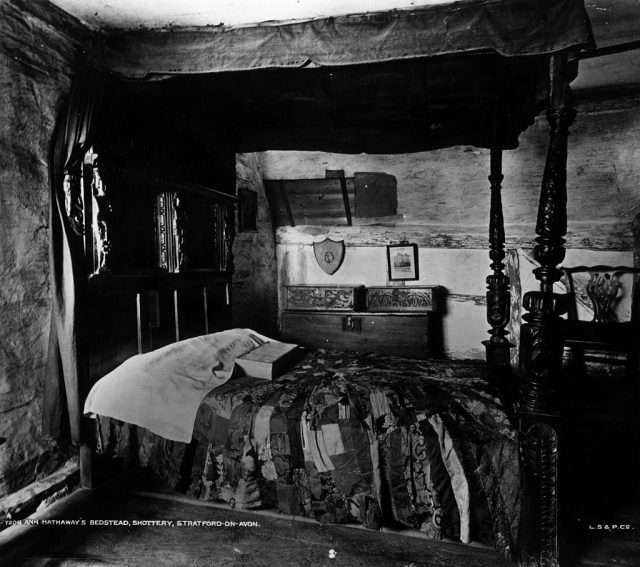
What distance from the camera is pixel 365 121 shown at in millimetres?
4215

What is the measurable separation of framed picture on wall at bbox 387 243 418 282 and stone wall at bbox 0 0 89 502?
13.3 ft

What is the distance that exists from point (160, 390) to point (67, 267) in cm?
92

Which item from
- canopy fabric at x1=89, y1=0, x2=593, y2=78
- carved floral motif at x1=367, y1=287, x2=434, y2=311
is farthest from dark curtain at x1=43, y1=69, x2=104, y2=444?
carved floral motif at x1=367, y1=287, x2=434, y2=311

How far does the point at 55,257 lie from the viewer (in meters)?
2.61

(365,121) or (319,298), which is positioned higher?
(365,121)

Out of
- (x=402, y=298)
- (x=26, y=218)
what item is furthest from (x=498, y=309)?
(x=26, y=218)

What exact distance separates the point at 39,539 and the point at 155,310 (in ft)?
4.92

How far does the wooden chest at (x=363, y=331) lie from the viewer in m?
5.15

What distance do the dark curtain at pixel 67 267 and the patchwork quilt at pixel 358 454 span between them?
28 cm

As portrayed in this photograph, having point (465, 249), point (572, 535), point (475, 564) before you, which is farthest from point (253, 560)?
point (465, 249)

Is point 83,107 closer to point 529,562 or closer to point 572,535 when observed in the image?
point 529,562

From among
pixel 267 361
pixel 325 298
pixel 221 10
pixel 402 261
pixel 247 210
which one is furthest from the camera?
pixel 402 261

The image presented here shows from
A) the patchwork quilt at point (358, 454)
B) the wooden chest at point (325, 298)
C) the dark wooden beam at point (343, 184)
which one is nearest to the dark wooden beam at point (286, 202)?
the dark wooden beam at point (343, 184)

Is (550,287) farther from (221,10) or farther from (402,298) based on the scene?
(402,298)
